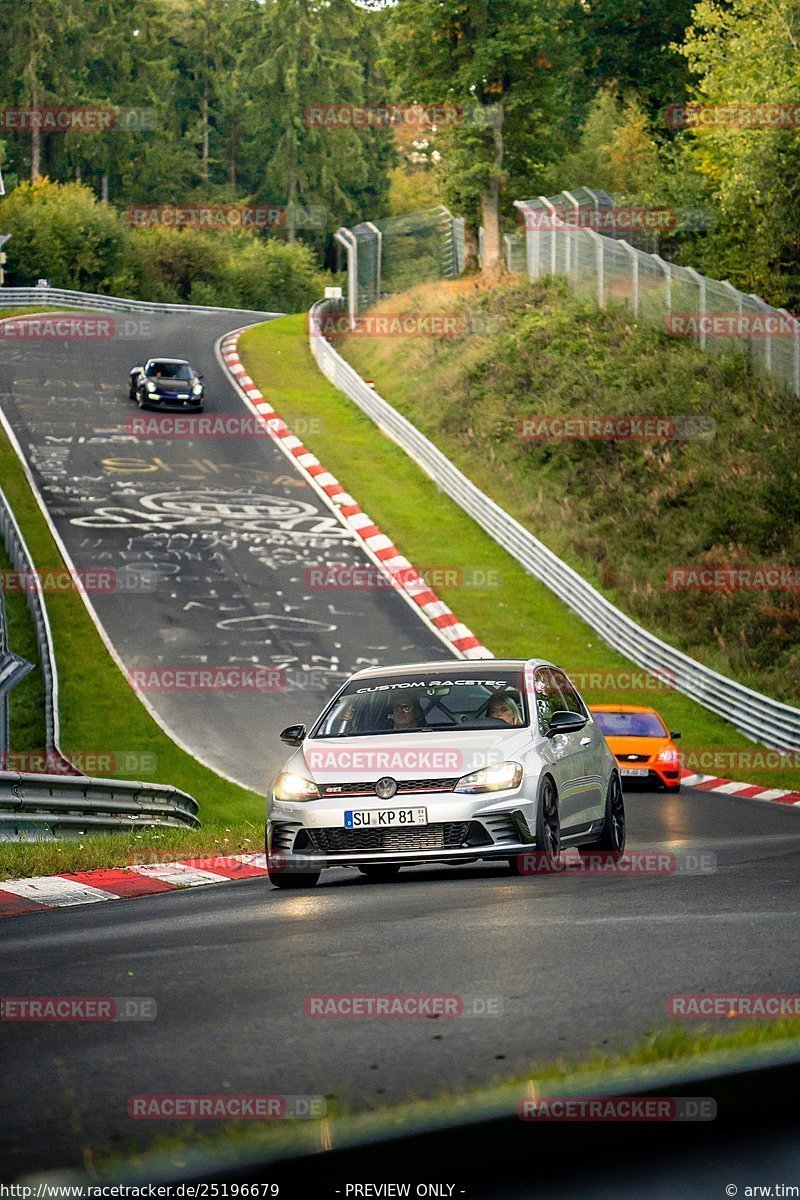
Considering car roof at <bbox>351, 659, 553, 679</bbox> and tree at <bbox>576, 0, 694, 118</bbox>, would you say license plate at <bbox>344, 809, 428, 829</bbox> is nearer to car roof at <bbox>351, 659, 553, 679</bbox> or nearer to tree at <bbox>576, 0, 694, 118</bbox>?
car roof at <bbox>351, 659, 553, 679</bbox>

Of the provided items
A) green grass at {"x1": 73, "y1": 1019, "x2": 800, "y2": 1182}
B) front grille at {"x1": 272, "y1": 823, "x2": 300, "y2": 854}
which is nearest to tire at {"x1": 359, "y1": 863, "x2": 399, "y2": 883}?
front grille at {"x1": 272, "y1": 823, "x2": 300, "y2": 854}

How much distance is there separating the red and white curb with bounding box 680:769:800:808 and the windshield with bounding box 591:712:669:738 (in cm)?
120

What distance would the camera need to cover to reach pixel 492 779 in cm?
1150

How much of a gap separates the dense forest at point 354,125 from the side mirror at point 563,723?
36268 millimetres

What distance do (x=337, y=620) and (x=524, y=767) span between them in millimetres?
18751

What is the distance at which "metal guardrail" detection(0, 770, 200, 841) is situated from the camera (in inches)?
538

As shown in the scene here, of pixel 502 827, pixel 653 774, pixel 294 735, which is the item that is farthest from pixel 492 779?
pixel 653 774

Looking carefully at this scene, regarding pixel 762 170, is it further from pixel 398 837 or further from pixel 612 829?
pixel 398 837

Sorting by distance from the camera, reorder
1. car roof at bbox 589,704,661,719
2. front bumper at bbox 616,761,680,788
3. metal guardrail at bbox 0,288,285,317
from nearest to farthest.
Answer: front bumper at bbox 616,761,680,788, car roof at bbox 589,704,661,719, metal guardrail at bbox 0,288,285,317

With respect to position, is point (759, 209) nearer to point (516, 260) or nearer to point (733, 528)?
point (516, 260)

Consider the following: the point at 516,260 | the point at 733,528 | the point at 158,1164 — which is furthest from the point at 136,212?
the point at 158,1164

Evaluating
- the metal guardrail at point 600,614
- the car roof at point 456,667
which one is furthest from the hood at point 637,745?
the car roof at point 456,667

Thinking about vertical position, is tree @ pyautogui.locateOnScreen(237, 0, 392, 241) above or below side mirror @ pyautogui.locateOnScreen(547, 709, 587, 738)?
above

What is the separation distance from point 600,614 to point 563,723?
1909cm
